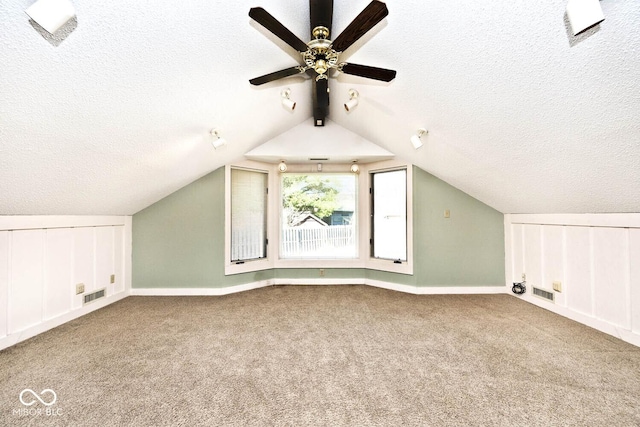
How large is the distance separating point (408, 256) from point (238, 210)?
2.74 m

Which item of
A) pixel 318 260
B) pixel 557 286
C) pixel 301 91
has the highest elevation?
pixel 301 91

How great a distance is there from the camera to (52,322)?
273 cm

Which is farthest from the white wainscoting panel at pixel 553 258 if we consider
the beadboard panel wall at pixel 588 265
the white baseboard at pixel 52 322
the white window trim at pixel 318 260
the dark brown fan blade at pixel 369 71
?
the white baseboard at pixel 52 322

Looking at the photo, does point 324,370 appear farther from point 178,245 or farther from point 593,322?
point 178,245

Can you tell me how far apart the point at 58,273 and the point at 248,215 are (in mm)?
2291

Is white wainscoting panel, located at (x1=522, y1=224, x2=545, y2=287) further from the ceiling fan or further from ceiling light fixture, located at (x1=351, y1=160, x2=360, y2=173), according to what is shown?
the ceiling fan

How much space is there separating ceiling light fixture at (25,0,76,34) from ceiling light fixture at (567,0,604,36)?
216 cm

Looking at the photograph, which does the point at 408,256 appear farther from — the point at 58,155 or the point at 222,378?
the point at 58,155

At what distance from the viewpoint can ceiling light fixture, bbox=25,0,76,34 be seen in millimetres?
1074

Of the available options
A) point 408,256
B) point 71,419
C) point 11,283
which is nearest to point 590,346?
point 408,256

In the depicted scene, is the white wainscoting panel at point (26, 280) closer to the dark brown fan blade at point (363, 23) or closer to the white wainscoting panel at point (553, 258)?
the dark brown fan blade at point (363, 23)

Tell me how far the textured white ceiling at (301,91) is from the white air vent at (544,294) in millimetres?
1047

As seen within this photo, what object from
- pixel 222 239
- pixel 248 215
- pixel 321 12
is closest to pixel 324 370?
pixel 321 12

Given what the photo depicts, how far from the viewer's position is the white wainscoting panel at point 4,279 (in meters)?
2.32
